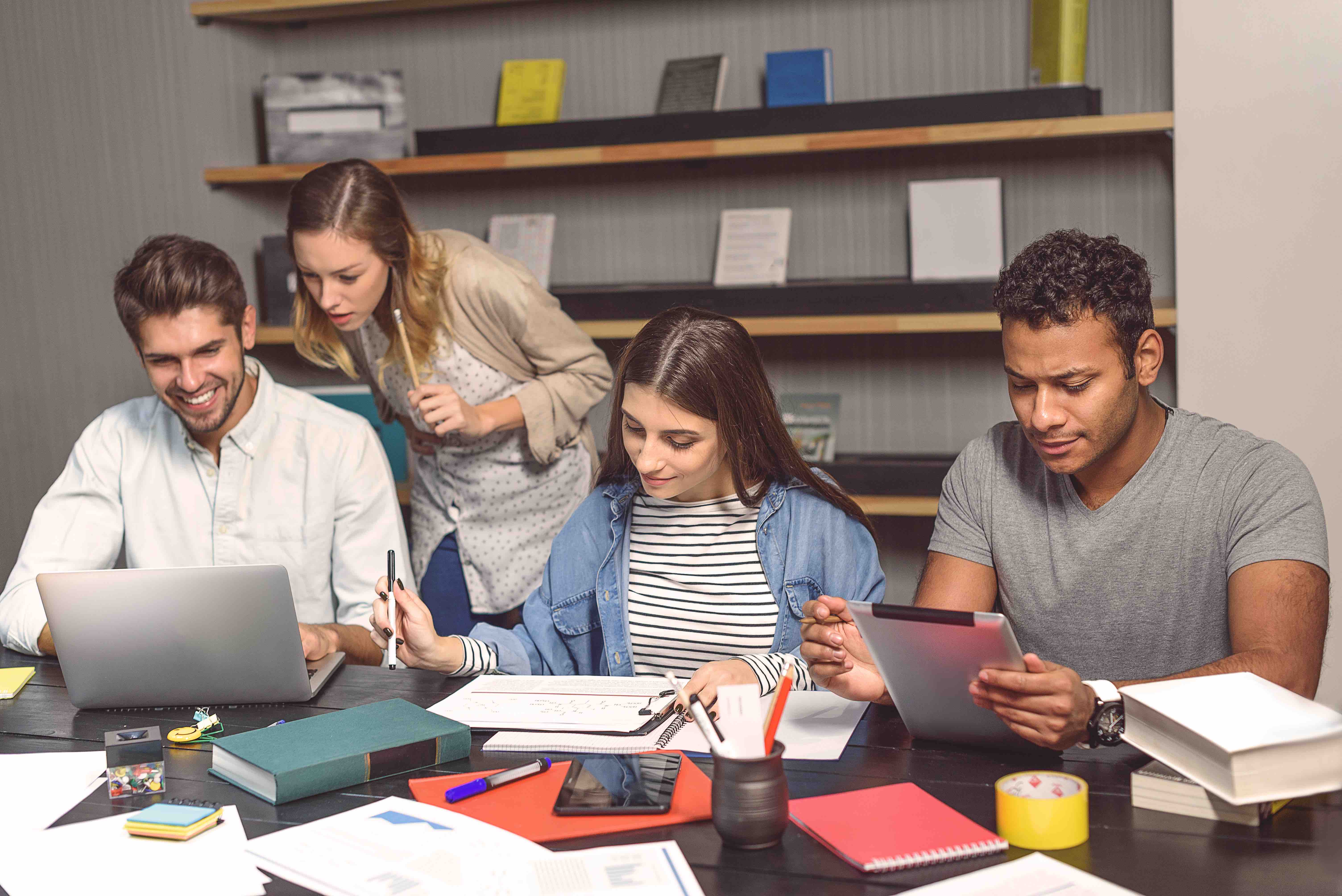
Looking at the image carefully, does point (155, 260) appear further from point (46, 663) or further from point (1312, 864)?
point (1312, 864)

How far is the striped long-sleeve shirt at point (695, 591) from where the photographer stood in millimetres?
1728

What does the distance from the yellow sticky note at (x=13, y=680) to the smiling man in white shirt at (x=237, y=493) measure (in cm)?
31

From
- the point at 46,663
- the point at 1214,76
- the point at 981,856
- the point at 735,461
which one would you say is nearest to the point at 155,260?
the point at 46,663

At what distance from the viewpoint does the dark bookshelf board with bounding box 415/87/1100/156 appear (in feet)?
8.75

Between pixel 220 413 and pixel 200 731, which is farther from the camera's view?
pixel 220 413

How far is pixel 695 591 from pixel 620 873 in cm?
76

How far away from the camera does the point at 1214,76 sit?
249 cm

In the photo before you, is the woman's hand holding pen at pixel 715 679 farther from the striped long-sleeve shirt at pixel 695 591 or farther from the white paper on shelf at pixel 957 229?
the white paper on shelf at pixel 957 229

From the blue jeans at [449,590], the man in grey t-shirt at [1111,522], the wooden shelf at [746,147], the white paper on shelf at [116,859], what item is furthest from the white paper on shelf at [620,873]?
the wooden shelf at [746,147]

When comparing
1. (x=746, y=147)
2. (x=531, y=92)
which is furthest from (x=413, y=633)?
(x=531, y=92)

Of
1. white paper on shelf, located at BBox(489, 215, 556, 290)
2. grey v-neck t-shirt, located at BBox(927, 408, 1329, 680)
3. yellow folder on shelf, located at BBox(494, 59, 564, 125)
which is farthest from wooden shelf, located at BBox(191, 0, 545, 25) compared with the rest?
grey v-neck t-shirt, located at BBox(927, 408, 1329, 680)

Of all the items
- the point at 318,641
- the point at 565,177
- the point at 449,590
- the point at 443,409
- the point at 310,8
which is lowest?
the point at 449,590

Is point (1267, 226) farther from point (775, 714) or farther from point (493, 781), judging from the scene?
point (493, 781)

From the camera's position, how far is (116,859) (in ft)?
3.71
